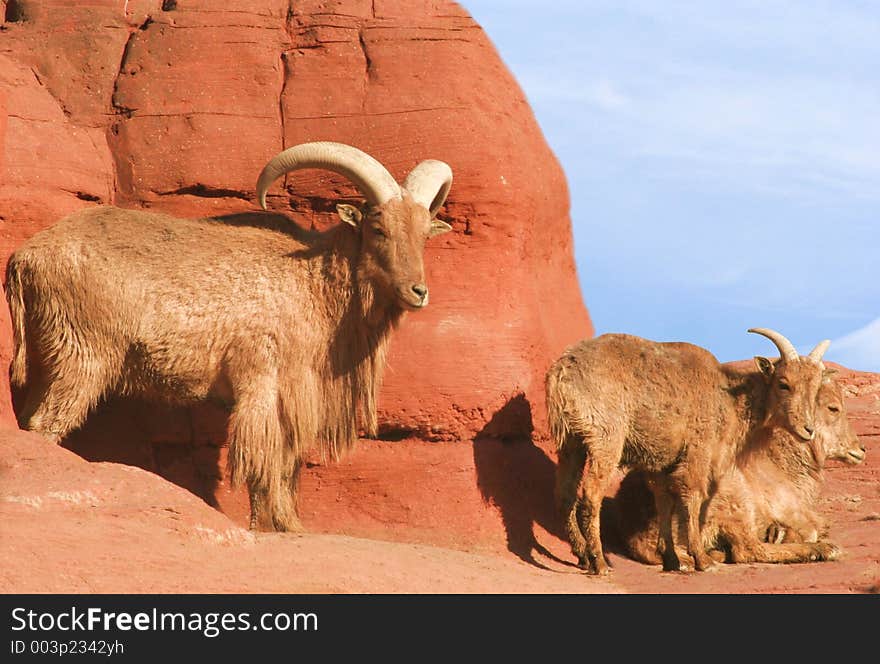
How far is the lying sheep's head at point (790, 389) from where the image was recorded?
13875 mm

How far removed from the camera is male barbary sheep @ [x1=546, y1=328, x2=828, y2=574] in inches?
508

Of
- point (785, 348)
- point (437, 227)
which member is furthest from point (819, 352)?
point (437, 227)

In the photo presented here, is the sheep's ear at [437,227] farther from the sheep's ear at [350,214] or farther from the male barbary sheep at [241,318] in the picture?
the sheep's ear at [350,214]

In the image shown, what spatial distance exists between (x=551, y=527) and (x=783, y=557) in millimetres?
2349

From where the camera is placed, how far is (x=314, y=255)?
41.2ft

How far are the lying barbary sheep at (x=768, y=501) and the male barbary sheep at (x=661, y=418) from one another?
1.03 ft

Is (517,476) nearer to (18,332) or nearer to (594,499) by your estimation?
(594,499)

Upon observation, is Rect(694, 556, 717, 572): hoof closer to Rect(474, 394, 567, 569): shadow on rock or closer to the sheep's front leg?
the sheep's front leg

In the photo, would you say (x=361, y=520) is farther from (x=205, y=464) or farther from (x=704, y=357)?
(x=704, y=357)

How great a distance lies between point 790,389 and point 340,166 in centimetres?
505

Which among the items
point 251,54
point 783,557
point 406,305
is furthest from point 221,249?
point 783,557

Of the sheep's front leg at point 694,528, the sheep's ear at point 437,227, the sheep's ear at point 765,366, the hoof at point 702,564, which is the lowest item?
the hoof at point 702,564

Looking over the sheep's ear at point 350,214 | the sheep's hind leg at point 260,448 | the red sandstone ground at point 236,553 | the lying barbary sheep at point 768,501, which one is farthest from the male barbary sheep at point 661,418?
the sheep's hind leg at point 260,448

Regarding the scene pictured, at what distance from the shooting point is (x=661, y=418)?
13266 millimetres
